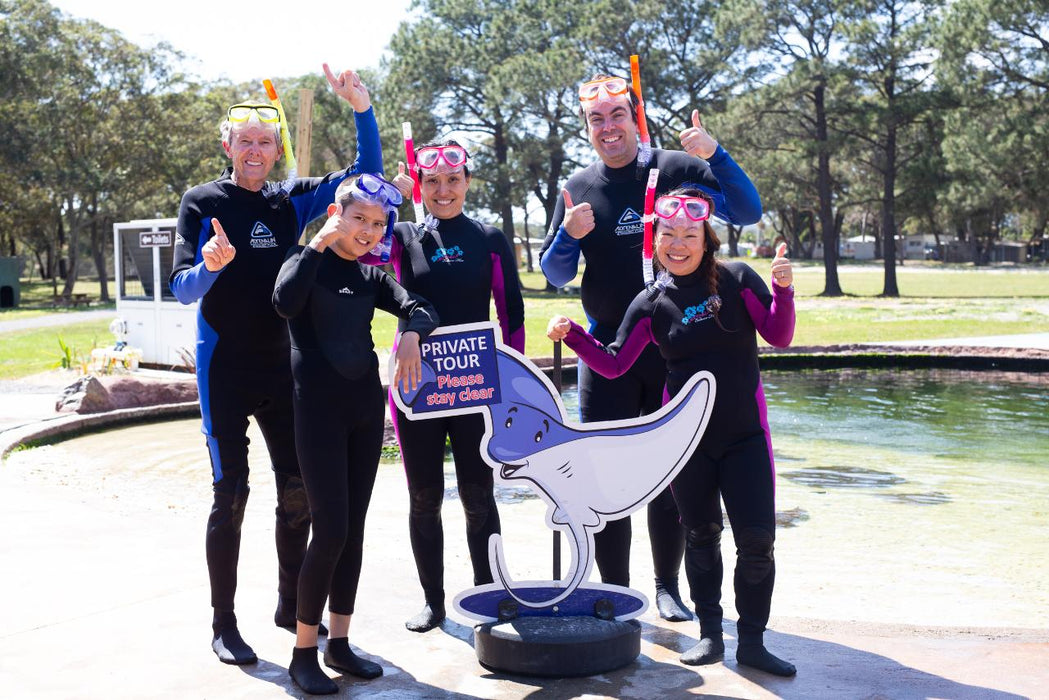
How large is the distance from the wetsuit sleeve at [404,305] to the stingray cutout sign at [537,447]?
117 millimetres

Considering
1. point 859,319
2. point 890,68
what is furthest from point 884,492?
point 890,68

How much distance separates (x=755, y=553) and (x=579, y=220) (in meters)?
1.40

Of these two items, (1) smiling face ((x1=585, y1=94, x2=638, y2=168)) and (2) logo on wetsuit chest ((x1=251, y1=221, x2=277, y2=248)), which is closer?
(2) logo on wetsuit chest ((x1=251, y1=221, x2=277, y2=248))

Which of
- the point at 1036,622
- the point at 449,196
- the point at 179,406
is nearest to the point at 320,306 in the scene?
the point at 449,196

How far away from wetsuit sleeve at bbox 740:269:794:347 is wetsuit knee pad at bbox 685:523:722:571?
2.35 ft

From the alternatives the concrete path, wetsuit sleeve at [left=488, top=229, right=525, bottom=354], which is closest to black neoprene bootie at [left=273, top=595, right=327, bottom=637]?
the concrete path

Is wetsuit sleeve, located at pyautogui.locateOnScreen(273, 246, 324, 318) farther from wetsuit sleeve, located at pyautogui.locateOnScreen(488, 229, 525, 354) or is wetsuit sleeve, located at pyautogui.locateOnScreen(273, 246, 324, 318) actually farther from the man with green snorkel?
wetsuit sleeve, located at pyautogui.locateOnScreen(488, 229, 525, 354)

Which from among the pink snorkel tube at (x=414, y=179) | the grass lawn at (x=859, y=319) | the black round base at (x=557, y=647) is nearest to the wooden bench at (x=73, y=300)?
the grass lawn at (x=859, y=319)

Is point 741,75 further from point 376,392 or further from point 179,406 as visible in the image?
point 376,392

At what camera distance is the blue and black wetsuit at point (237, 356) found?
3.96 metres

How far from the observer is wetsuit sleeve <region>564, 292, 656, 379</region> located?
Result: 406 centimetres

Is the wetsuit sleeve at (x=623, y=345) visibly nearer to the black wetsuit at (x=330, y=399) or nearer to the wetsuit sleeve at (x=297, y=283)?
the black wetsuit at (x=330, y=399)

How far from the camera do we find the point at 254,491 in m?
7.64

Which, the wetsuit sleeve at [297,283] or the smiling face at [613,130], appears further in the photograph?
the smiling face at [613,130]
